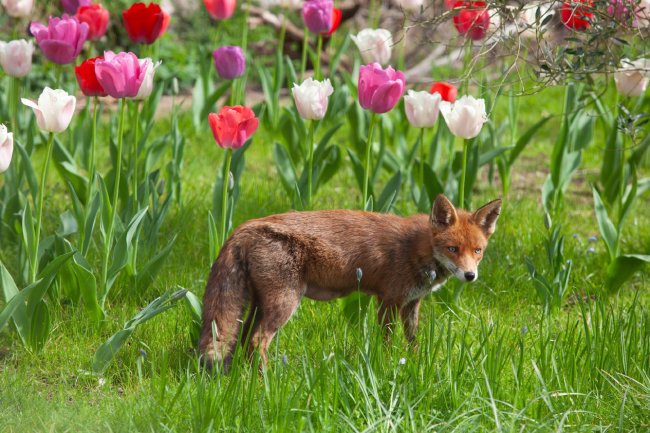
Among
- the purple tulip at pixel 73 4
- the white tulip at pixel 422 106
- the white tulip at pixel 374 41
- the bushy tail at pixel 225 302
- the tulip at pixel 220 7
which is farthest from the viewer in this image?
the tulip at pixel 220 7

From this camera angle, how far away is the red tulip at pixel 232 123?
4.45 m

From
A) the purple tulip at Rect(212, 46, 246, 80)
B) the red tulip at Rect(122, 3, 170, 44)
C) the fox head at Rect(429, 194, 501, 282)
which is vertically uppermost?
the red tulip at Rect(122, 3, 170, 44)

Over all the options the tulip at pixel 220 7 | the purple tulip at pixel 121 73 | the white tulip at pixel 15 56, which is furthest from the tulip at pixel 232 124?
the tulip at pixel 220 7

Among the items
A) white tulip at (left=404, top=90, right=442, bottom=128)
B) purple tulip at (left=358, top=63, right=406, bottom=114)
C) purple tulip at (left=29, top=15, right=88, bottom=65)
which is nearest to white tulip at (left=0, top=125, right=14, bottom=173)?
purple tulip at (left=29, top=15, right=88, bottom=65)

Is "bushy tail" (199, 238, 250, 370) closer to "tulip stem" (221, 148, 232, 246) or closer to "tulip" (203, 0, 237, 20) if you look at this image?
"tulip stem" (221, 148, 232, 246)

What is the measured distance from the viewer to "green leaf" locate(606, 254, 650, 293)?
5309 millimetres

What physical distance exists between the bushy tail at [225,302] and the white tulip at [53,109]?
0.91 meters

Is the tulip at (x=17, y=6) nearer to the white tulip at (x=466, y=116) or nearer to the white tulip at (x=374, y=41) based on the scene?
the white tulip at (x=374, y=41)

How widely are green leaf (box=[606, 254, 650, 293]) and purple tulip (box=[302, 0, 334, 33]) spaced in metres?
2.41

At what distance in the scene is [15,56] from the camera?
5254 millimetres

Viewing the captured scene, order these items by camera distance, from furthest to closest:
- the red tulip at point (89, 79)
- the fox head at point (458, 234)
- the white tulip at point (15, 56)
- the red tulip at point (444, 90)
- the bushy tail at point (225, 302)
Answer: the red tulip at point (444, 90) < the white tulip at point (15, 56) < the red tulip at point (89, 79) < the fox head at point (458, 234) < the bushy tail at point (225, 302)

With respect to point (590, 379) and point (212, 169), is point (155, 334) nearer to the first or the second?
point (590, 379)

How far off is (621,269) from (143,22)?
3.07 meters

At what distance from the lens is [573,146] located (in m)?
6.78
